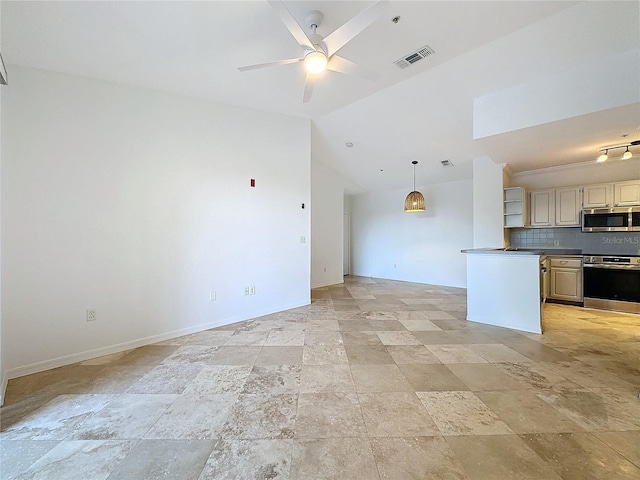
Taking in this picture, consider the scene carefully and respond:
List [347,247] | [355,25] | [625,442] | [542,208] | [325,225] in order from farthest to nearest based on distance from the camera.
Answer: [347,247] → [325,225] → [542,208] → [355,25] → [625,442]

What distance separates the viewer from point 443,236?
677cm

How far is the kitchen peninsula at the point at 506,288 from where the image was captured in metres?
3.39

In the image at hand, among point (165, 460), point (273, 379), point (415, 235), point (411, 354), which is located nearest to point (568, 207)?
point (415, 235)

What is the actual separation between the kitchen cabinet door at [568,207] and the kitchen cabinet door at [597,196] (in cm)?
9

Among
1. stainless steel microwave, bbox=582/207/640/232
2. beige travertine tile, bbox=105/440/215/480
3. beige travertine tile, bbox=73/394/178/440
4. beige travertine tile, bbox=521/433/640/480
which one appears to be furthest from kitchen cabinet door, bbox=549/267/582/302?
beige travertine tile, bbox=73/394/178/440

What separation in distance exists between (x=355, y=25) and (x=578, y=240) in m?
5.83

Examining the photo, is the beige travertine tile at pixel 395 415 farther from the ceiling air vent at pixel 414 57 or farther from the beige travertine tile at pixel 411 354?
the ceiling air vent at pixel 414 57

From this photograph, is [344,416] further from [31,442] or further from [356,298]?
[356,298]

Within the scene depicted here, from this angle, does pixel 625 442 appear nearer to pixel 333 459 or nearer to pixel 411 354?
pixel 411 354

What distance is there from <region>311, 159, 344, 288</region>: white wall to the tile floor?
11.1 feet

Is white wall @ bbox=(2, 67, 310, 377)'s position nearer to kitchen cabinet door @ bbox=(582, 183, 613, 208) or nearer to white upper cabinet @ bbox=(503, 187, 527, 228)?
white upper cabinet @ bbox=(503, 187, 527, 228)

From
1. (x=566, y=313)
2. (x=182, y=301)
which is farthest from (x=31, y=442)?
(x=566, y=313)

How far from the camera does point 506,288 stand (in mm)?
3602

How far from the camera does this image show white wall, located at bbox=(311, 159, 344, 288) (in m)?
6.42
